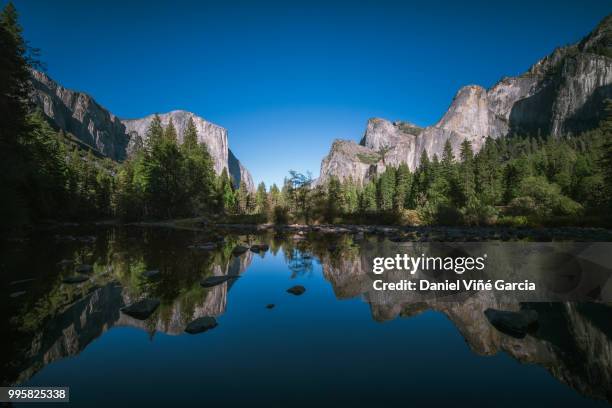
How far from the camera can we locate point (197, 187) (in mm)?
48156

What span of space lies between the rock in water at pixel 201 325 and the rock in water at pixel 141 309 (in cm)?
114

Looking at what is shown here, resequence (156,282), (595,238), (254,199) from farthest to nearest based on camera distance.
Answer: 1. (254,199)
2. (595,238)
3. (156,282)

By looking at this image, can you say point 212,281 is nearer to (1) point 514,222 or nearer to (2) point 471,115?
(1) point 514,222

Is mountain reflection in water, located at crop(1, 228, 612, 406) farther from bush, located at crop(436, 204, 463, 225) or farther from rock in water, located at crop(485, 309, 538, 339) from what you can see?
bush, located at crop(436, 204, 463, 225)

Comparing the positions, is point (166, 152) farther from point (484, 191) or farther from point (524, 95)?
point (524, 95)

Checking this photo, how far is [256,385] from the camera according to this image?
376 centimetres

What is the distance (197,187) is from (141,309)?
45.2 m

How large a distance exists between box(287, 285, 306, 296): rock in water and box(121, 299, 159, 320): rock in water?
366cm

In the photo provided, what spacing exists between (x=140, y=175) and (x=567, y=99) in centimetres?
19174

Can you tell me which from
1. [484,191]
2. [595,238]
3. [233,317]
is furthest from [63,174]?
[484,191]

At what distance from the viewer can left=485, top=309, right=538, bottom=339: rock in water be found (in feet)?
17.1

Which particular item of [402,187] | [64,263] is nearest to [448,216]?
[64,263]

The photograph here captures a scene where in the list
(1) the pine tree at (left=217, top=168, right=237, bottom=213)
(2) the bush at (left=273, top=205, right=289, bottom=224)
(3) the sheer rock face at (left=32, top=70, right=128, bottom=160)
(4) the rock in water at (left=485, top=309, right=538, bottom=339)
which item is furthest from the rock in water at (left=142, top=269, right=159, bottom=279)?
(3) the sheer rock face at (left=32, top=70, right=128, bottom=160)

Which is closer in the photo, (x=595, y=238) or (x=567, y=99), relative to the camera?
(x=595, y=238)
